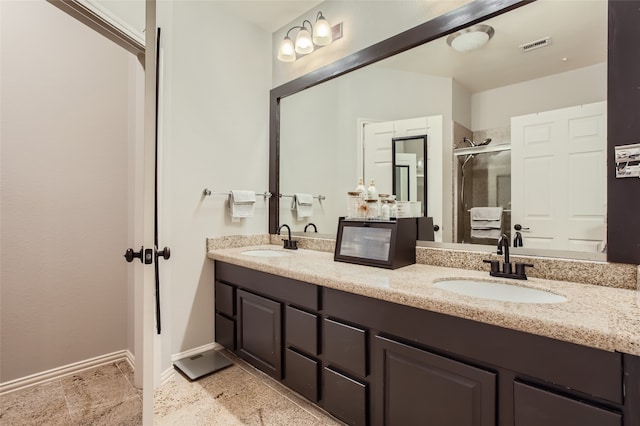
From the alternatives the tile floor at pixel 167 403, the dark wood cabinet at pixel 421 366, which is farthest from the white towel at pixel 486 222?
the tile floor at pixel 167 403

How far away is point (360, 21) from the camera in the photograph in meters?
2.12

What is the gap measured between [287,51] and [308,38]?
226mm

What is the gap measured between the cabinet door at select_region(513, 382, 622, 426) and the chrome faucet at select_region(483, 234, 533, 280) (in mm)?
552

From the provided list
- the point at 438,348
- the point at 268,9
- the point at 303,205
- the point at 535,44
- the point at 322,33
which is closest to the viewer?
the point at 438,348

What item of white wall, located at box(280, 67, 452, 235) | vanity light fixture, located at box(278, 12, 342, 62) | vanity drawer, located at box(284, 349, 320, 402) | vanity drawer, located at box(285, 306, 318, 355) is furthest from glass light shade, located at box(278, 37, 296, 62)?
vanity drawer, located at box(284, 349, 320, 402)

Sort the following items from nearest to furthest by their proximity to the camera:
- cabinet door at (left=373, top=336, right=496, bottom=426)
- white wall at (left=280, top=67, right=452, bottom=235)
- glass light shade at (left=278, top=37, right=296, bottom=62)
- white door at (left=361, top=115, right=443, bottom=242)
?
cabinet door at (left=373, top=336, right=496, bottom=426) → white door at (left=361, top=115, right=443, bottom=242) → white wall at (left=280, top=67, right=452, bottom=235) → glass light shade at (left=278, top=37, right=296, bottom=62)

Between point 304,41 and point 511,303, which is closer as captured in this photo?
point 511,303

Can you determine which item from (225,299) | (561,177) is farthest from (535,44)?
(225,299)

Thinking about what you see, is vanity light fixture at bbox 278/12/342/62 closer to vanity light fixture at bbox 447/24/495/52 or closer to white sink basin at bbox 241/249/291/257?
vanity light fixture at bbox 447/24/495/52

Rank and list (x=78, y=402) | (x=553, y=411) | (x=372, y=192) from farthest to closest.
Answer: (x=372, y=192) → (x=78, y=402) → (x=553, y=411)

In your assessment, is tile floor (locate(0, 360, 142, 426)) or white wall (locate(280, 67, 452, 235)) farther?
white wall (locate(280, 67, 452, 235))

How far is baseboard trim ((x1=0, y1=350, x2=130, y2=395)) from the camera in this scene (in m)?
1.80

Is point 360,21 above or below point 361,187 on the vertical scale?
above

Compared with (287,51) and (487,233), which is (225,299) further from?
(287,51)
